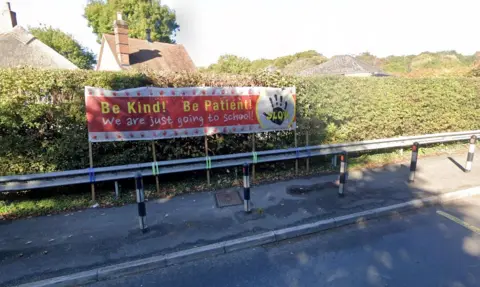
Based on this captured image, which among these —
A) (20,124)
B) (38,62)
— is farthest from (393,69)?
(20,124)

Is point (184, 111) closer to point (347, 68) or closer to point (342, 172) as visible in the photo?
point (342, 172)

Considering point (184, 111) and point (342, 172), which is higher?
point (184, 111)

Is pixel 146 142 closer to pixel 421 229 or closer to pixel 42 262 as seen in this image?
pixel 42 262

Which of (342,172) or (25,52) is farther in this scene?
(25,52)

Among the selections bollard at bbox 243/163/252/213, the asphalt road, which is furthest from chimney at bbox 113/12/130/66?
the asphalt road

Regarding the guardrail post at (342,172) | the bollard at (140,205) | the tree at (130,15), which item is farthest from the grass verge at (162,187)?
the tree at (130,15)

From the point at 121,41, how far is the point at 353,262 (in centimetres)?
2398

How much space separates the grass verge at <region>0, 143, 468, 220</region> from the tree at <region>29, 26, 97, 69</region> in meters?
36.1

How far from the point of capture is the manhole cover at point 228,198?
5547mm

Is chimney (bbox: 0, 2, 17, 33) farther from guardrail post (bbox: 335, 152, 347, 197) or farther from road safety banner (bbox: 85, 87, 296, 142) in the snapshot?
guardrail post (bbox: 335, 152, 347, 197)

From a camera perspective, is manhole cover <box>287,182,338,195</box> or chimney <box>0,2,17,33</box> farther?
chimney <box>0,2,17,33</box>

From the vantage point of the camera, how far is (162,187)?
253 inches

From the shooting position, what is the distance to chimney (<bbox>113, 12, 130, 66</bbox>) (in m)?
21.9

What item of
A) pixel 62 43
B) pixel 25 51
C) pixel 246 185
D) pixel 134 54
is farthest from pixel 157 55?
pixel 246 185
